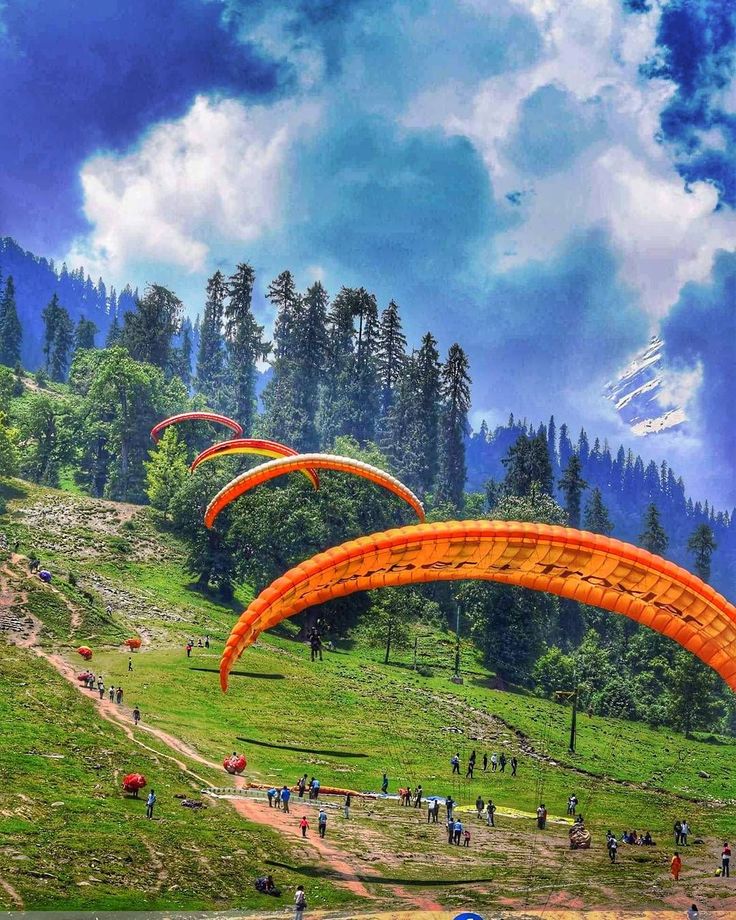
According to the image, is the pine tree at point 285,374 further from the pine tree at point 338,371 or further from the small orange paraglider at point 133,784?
the small orange paraglider at point 133,784

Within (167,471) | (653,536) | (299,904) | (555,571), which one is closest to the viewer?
(555,571)

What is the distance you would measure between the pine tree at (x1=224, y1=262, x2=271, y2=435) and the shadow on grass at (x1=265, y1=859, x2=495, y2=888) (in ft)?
286

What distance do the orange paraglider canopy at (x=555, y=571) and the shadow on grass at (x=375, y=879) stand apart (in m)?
6.58

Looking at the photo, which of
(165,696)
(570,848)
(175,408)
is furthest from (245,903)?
(175,408)

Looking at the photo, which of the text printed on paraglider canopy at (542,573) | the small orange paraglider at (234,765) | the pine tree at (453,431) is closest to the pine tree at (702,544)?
the pine tree at (453,431)

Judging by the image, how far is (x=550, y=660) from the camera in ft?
220

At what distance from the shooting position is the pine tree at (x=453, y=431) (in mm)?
102938

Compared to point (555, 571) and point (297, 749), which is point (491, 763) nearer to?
point (297, 749)

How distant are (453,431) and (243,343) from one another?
2746 cm

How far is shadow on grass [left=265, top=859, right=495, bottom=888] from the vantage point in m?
22.3

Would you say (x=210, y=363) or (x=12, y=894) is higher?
(x=210, y=363)

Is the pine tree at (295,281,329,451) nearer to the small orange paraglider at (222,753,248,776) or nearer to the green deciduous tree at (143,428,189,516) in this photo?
the green deciduous tree at (143,428,189,516)

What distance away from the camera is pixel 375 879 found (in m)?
22.4

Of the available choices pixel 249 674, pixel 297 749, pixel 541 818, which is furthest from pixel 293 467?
pixel 541 818
